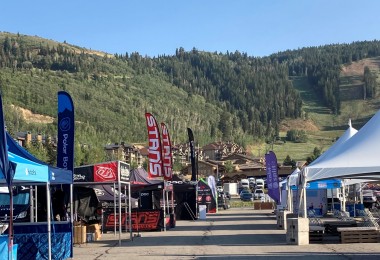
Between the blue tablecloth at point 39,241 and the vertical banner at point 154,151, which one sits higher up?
the vertical banner at point 154,151

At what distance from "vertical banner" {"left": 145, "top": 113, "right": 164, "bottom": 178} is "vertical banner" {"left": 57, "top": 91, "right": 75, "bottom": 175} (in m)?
7.79

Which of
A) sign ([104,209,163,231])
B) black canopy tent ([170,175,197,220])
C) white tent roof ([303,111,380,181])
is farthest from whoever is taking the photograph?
black canopy tent ([170,175,197,220])

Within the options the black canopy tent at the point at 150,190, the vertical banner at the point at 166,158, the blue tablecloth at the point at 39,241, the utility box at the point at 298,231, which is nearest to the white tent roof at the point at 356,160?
the utility box at the point at 298,231

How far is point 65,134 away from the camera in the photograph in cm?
1711

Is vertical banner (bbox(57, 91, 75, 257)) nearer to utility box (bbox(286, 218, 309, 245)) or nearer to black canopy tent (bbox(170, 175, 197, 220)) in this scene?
utility box (bbox(286, 218, 309, 245))

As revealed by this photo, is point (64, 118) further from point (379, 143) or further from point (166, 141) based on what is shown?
point (166, 141)

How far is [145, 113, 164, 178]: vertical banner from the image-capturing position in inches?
987

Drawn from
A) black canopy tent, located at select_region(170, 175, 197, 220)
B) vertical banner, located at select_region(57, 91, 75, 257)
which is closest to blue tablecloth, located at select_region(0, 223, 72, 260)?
vertical banner, located at select_region(57, 91, 75, 257)

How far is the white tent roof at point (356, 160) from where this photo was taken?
56.2 ft

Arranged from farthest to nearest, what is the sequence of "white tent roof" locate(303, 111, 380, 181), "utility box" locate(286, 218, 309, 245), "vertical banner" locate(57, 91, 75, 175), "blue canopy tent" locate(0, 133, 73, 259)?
"utility box" locate(286, 218, 309, 245), "white tent roof" locate(303, 111, 380, 181), "vertical banner" locate(57, 91, 75, 175), "blue canopy tent" locate(0, 133, 73, 259)

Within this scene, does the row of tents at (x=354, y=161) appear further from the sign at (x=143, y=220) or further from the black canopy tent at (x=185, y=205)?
the black canopy tent at (x=185, y=205)

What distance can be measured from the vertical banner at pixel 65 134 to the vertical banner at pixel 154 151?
779 cm

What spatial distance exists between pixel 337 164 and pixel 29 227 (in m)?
8.89

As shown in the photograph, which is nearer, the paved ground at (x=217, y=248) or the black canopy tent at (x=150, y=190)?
the paved ground at (x=217, y=248)
